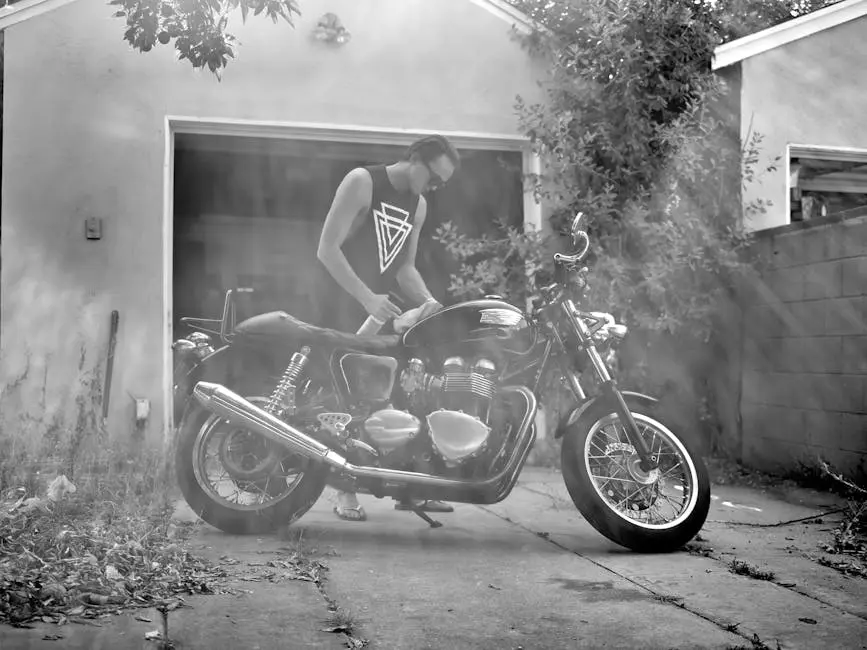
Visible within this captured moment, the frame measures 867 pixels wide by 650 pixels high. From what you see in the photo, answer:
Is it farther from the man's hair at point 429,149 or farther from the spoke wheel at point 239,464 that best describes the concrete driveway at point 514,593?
the man's hair at point 429,149

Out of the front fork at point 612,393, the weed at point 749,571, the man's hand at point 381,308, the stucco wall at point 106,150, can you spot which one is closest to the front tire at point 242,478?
the man's hand at point 381,308

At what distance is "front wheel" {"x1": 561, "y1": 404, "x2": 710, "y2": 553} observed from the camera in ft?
13.0

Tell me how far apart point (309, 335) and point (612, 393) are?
1.36 m

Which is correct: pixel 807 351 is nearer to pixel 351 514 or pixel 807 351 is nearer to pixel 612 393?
pixel 612 393

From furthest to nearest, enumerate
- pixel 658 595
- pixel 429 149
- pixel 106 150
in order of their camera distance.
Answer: pixel 106 150 < pixel 429 149 < pixel 658 595

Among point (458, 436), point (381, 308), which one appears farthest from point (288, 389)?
point (381, 308)

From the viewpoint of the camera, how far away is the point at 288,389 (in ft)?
14.0

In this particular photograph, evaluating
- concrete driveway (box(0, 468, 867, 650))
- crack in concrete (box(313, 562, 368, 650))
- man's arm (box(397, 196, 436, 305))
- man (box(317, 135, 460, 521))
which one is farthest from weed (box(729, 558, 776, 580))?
man's arm (box(397, 196, 436, 305))

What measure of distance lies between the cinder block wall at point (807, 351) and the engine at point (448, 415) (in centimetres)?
251

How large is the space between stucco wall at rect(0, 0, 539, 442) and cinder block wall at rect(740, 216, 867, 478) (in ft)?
9.53

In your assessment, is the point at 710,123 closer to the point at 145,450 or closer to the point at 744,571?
the point at 744,571

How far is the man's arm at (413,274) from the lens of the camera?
5.42 meters

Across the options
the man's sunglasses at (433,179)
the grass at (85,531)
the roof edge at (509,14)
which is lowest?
the grass at (85,531)

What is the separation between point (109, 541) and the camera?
3.49m
